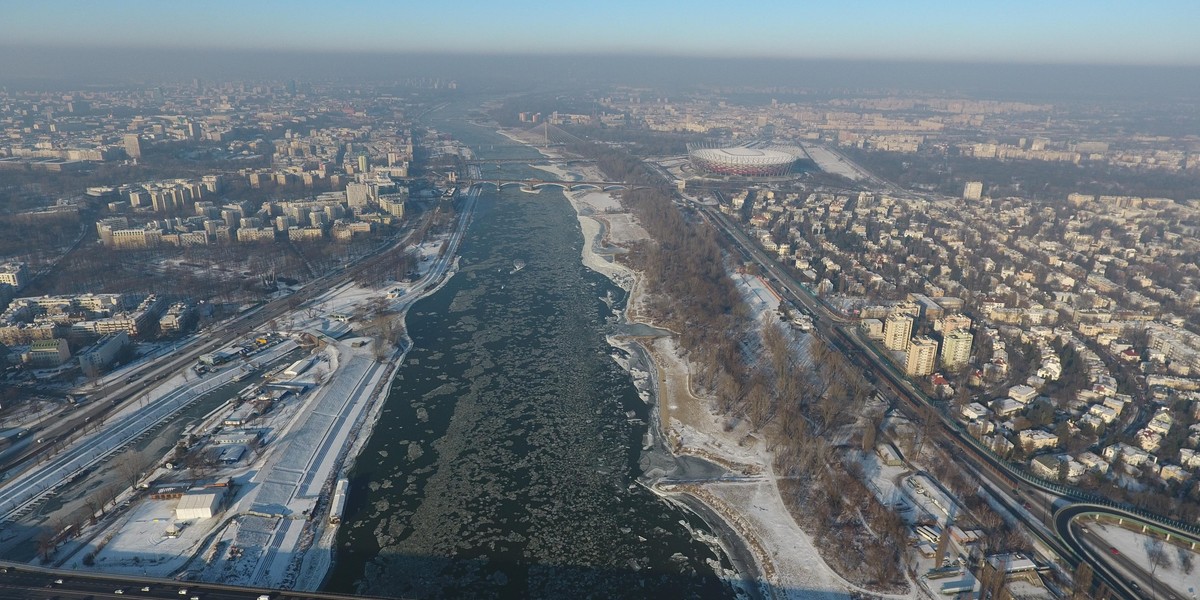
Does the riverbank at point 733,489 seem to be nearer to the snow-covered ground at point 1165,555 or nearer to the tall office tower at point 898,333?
the snow-covered ground at point 1165,555

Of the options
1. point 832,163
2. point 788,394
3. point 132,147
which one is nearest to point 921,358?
point 788,394

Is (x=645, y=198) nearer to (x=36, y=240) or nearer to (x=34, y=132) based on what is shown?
(x=36, y=240)

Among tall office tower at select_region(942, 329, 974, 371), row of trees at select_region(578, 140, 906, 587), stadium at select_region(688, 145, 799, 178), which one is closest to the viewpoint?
row of trees at select_region(578, 140, 906, 587)

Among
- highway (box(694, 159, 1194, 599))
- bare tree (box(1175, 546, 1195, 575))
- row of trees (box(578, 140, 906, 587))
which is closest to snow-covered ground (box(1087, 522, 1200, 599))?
bare tree (box(1175, 546, 1195, 575))

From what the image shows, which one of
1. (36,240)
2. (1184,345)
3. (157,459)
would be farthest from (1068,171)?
(36,240)

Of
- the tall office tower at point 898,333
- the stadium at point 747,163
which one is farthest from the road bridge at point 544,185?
the tall office tower at point 898,333

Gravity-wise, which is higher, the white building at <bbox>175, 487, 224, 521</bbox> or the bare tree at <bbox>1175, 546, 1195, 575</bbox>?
the bare tree at <bbox>1175, 546, 1195, 575</bbox>

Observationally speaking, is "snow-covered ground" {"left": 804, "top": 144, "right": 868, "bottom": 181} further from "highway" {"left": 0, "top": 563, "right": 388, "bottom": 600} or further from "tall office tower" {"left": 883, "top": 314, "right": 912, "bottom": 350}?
"highway" {"left": 0, "top": 563, "right": 388, "bottom": 600}
